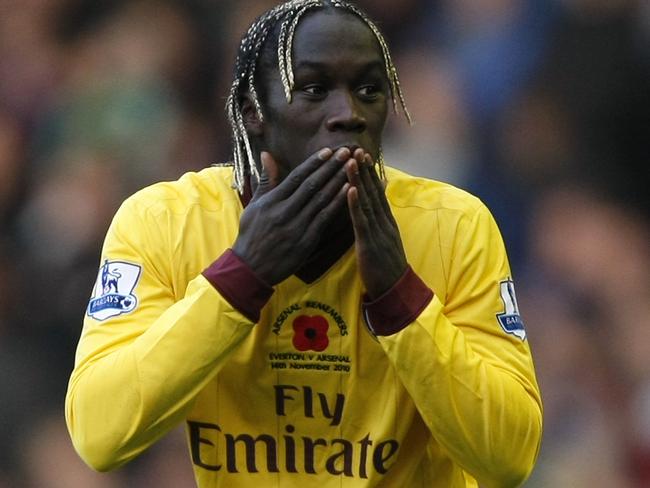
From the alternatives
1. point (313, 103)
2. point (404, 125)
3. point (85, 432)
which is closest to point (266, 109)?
point (313, 103)

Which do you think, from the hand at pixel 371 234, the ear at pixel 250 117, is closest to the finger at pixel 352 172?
the hand at pixel 371 234

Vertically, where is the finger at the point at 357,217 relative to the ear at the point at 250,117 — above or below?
below

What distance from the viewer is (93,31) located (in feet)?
17.1

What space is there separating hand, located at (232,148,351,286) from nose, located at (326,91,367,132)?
10 cm

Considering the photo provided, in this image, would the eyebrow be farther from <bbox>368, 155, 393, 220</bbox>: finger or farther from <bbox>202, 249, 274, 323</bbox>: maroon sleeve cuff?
<bbox>202, 249, 274, 323</bbox>: maroon sleeve cuff

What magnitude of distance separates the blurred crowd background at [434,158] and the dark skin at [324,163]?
2.03 meters

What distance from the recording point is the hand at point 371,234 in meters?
2.76

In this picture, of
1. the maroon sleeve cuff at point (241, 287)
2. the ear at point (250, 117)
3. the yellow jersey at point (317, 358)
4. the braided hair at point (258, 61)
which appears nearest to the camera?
the maroon sleeve cuff at point (241, 287)

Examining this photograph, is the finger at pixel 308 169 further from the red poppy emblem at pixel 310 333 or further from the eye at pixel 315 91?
the red poppy emblem at pixel 310 333

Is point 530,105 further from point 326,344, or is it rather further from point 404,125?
point 326,344

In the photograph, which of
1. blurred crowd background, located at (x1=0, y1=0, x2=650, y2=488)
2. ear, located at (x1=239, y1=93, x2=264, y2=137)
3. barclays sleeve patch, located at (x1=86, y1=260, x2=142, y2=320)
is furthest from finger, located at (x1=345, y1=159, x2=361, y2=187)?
blurred crowd background, located at (x1=0, y1=0, x2=650, y2=488)

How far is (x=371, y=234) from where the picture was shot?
109 inches

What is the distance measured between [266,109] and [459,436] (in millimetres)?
865

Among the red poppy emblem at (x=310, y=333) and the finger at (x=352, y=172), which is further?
the red poppy emblem at (x=310, y=333)
